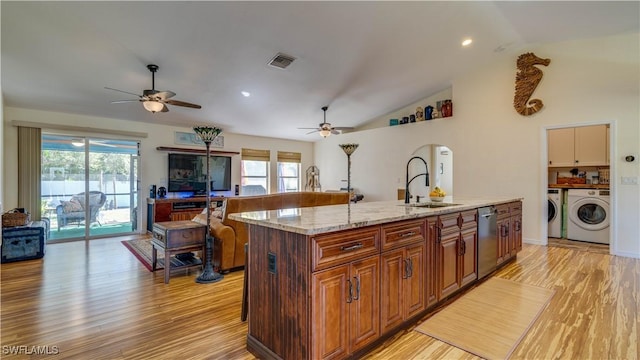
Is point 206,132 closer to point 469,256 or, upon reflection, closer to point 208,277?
point 208,277

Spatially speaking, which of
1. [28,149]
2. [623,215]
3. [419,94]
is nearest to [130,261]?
[28,149]

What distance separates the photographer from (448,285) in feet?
8.75

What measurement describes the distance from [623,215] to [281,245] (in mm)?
5557

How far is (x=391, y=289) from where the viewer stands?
6.82 ft

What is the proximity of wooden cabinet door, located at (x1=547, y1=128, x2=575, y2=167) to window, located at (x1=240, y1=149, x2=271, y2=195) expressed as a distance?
6.73 m

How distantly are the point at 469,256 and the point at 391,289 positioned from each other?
1.32 meters

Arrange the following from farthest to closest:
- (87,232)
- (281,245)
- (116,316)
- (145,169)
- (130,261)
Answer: (145,169), (87,232), (130,261), (116,316), (281,245)

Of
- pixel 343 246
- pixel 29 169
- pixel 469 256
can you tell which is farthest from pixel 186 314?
pixel 29 169

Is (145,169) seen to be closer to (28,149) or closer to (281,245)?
(28,149)

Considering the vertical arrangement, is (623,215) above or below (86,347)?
above

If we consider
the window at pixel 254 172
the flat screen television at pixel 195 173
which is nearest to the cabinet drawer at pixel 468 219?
the flat screen television at pixel 195 173

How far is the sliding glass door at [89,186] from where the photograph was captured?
18.1 ft

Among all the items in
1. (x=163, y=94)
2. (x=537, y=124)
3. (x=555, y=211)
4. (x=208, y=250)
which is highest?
(x=163, y=94)

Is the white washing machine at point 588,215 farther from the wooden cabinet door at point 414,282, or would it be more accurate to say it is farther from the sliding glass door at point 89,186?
the sliding glass door at point 89,186
